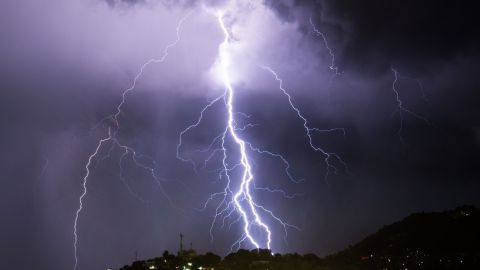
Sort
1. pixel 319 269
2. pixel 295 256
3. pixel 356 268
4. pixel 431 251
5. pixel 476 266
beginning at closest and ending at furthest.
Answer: pixel 476 266, pixel 319 269, pixel 356 268, pixel 295 256, pixel 431 251

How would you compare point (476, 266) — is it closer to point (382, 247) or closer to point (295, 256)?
point (295, 256)

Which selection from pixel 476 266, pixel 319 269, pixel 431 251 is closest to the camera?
pixel 476 266

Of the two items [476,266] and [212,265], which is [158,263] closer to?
[212,265]

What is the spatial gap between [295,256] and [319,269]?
9.33 metres

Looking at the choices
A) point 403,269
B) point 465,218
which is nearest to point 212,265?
point 403,269

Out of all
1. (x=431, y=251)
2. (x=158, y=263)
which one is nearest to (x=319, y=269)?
(x=158, y=263)

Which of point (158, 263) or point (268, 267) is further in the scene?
point (158, 263)

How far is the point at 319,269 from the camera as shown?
48312mm

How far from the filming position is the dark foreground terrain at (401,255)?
170 feet

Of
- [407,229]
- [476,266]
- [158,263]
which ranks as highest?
[407,229]

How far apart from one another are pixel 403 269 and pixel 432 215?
3501 centimetres

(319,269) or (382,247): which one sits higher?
(382,247)

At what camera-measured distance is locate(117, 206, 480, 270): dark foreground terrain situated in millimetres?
51844

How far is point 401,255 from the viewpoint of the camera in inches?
2628
